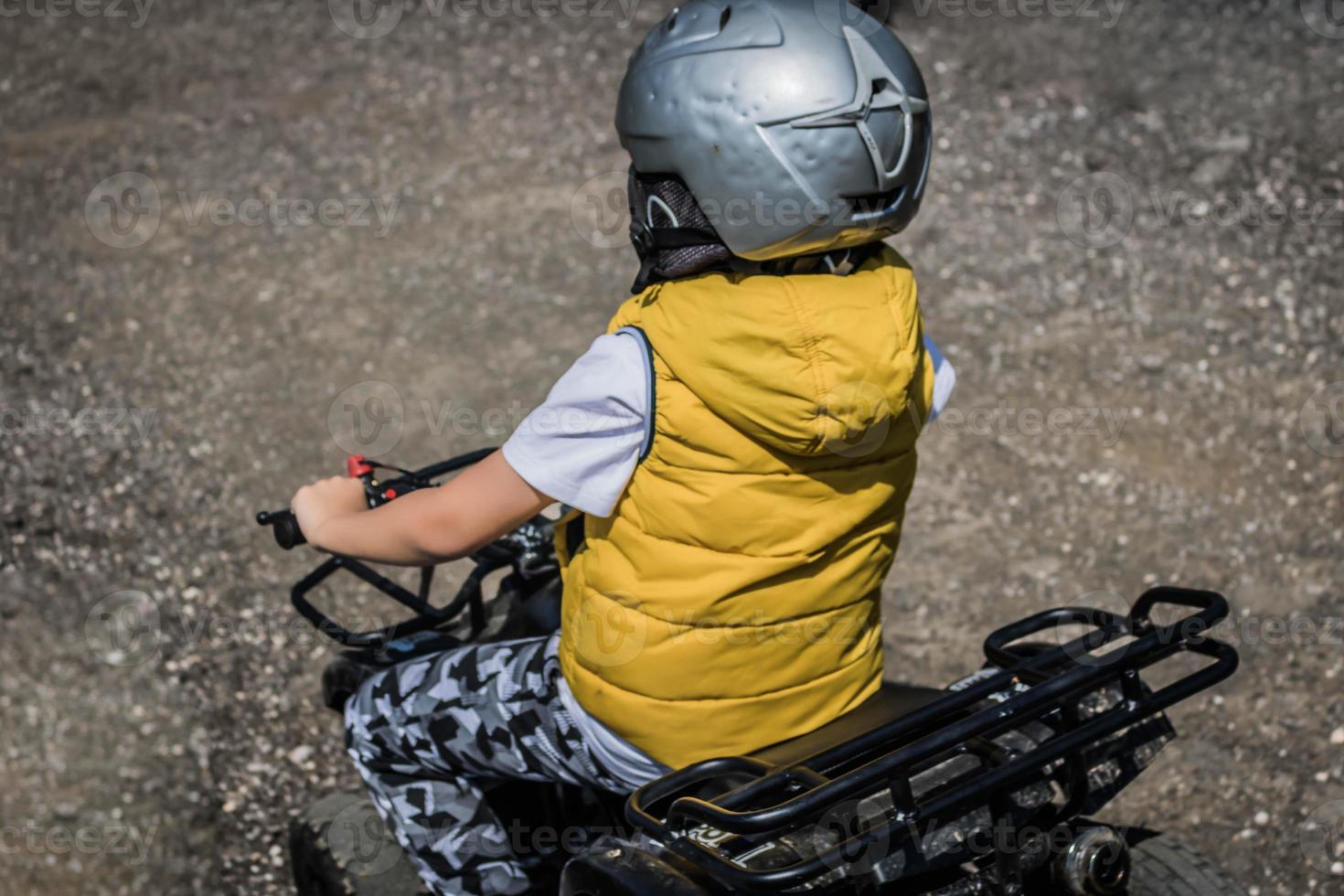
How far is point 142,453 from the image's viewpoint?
5000 mm

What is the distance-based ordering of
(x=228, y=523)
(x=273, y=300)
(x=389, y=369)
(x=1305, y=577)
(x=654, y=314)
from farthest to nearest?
(x=273, y=300) → (x=389, y=369) → (x=228, y=523) → (x=1305, y=577) → (x=654, y=314)

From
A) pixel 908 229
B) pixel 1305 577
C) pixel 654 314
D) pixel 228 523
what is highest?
pixel 654 314

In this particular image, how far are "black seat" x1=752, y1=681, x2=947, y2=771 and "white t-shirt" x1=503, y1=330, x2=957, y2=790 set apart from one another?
1.61 ft

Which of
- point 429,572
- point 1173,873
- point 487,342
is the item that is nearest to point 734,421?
point 429,572

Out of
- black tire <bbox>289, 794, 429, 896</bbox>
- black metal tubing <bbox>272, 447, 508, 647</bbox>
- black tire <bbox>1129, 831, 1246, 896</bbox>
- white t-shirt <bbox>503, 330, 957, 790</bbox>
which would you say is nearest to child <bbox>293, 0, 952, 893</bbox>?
white t-shirt <bbox>503, 330, 957, 790</bbox>

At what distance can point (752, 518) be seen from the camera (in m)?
2.06

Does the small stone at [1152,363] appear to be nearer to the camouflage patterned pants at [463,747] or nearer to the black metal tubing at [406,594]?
the black metal tubing at [406,594]

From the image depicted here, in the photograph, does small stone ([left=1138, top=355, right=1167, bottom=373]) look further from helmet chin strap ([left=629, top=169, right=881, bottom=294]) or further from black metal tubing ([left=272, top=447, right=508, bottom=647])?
helmet chin strap ([left=629, top=169, right=881, bottom=294])

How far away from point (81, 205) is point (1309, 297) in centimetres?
555

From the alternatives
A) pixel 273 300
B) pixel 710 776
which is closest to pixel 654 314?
pixel 710 776

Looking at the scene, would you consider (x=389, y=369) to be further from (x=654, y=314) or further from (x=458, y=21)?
(x=654, y=314)

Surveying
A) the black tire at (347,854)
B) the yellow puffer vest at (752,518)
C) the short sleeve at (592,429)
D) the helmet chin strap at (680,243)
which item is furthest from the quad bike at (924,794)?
the helmet chin strap at (680,243)

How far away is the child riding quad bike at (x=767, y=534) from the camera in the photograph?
197cm

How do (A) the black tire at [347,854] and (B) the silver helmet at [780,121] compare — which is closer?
(B) the silver helmet at [780,121]
